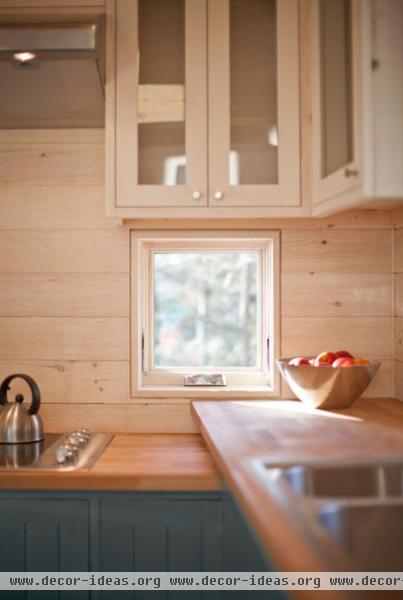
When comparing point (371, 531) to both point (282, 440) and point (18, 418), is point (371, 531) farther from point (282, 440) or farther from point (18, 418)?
point (18, 418)

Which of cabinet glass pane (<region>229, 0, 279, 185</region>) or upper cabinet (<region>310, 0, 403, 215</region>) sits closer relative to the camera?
upper cabinet (<region>310, 0, 403, 215</region>)

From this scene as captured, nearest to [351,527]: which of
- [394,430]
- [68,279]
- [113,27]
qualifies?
[394,430]

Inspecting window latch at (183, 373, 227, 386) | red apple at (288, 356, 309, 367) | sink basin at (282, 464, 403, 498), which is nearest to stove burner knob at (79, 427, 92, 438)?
window latch at (183, 373, 227, 386)

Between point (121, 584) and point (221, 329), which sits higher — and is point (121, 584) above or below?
below

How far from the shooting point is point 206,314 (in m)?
2.74

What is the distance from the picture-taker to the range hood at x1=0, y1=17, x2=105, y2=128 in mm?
2072

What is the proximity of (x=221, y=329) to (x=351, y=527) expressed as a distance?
52.2 inches

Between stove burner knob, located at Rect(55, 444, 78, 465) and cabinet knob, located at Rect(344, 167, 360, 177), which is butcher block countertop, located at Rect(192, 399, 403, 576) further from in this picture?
cabinet knob, located at Rect(344, 167, 360, 177)

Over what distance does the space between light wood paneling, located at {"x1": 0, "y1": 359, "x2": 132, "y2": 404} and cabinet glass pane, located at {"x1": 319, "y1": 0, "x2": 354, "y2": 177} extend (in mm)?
955

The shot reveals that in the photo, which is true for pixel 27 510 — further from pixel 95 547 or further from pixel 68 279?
pixel 68 279

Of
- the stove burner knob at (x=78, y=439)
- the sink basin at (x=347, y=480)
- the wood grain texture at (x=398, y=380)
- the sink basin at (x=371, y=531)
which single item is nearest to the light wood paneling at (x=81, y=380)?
the stove burner knob at (x=78, y=439)

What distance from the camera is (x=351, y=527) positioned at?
146 cm

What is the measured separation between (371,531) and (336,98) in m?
1.13

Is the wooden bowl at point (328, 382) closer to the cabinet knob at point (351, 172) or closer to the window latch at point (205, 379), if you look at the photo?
the window latch at point (205, 379)
